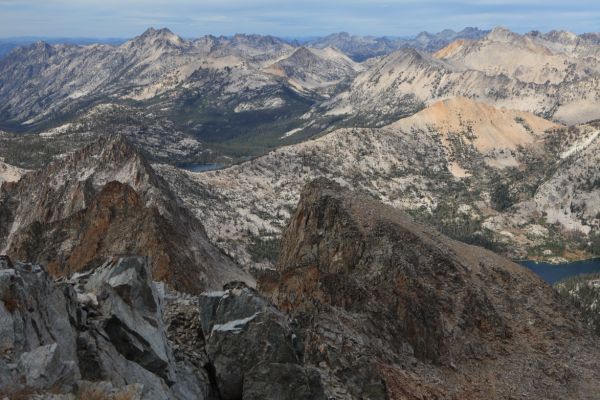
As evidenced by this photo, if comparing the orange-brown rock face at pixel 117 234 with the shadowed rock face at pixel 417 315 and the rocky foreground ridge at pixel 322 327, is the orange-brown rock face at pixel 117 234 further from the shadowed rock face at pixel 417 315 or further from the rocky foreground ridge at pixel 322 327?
the shadowed rock face at pixel 417 315

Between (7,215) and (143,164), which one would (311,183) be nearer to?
(143,164)

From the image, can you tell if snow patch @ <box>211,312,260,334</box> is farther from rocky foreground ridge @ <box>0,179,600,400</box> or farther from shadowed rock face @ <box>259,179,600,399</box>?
shadowed rock face @ <box>259,179,600,399</box>

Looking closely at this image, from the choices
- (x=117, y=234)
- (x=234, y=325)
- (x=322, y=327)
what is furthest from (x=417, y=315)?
(x=117, y=234)

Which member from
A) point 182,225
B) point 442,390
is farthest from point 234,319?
point 182,225

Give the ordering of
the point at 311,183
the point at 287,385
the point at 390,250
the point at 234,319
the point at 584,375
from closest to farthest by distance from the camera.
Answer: the point at 287,385 < the point at 234,319 < the point at 584,375 < the point at 390,250 < the point at 311,183

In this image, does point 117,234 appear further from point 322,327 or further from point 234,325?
point 234,325

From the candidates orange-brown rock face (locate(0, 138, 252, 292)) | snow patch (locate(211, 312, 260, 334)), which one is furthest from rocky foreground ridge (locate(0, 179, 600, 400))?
orange-brown rock face (locate(0, 138, 252, 292))
